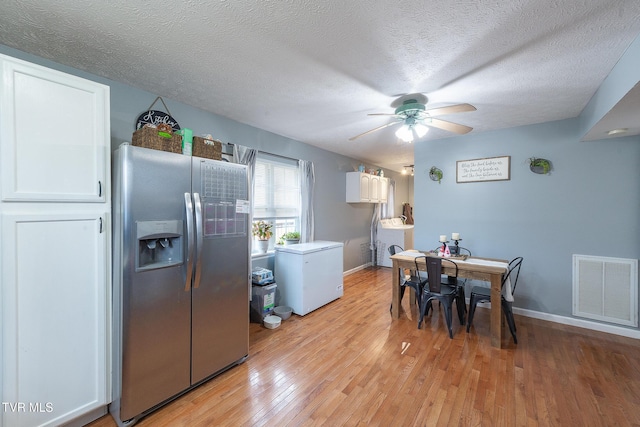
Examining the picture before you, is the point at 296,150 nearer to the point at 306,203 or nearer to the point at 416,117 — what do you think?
the point at 306,203

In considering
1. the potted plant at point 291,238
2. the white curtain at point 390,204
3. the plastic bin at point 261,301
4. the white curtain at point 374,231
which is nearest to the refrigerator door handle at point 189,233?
the plastic bin at point 261,301

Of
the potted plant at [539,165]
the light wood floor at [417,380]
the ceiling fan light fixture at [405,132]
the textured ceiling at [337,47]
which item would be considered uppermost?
the textured ceiling at [337,47]

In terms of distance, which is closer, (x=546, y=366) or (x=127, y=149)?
(x=127, y=149)

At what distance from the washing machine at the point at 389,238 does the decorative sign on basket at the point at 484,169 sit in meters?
2.18

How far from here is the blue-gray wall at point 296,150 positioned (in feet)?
7.38

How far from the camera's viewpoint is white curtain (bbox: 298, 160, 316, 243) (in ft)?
13.6

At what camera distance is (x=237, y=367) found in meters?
2.30

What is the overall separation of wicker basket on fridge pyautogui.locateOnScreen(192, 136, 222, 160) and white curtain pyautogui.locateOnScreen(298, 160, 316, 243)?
200 cm

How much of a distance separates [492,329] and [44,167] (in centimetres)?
379

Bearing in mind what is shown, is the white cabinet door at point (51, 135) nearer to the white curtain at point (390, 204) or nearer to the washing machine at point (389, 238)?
the washing machine at point (389, 238)

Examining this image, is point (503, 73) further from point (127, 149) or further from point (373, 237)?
point (373, 237)

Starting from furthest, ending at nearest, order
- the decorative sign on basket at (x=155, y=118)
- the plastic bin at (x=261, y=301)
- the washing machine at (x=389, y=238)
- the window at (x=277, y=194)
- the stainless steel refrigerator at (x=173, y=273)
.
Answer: the washing machine at (x=389, y=238), the window at (x=277, y=194), the plastic bin at (x=261, y=301), the decorative sign on basket at (x=155, y=118), the stainless steel refrigerator at (x=173, y=273)

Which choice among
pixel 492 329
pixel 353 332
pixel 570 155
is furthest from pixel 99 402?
pixel 570 155

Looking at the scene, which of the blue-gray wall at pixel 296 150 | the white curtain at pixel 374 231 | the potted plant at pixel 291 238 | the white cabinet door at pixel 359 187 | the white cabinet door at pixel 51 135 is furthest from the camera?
the white curtain at pixel 374 231
